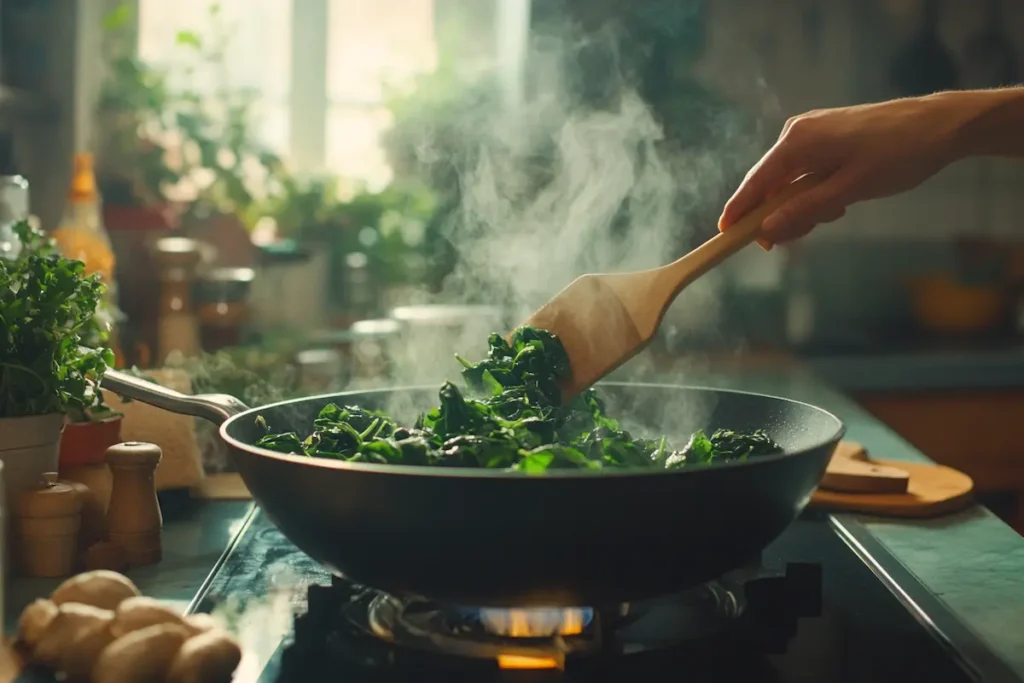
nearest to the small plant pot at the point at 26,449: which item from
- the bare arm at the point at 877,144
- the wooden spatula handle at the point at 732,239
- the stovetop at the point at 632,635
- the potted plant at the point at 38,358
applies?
the potted plant at the point at 38,358

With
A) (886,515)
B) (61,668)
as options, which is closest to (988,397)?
(886,515)

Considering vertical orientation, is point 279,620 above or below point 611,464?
below

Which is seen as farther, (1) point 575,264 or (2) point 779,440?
(1) point 575,264

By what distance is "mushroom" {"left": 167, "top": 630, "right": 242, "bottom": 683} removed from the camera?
73 cm

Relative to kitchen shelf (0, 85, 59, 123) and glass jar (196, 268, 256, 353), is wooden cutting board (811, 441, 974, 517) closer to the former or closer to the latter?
glass jar (196, 268, 256, 353)

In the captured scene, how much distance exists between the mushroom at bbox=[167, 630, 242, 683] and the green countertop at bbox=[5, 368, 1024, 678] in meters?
0.23

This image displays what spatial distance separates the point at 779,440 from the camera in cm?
115

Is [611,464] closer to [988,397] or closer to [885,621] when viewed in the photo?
[885,621]

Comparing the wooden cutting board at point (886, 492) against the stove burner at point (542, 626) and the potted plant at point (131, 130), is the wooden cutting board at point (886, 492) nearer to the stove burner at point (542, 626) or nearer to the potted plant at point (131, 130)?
the stove burner at point (542, 626)

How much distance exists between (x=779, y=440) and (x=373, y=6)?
10.0 feet

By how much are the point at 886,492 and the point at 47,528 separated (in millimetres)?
939

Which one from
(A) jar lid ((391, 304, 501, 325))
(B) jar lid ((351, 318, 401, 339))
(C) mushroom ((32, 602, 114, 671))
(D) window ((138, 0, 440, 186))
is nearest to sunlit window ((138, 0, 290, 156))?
(D) window ((138, 0, 440, 186))

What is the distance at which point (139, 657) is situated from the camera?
2.38ft

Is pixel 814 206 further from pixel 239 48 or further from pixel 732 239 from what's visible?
pixel 239 48
